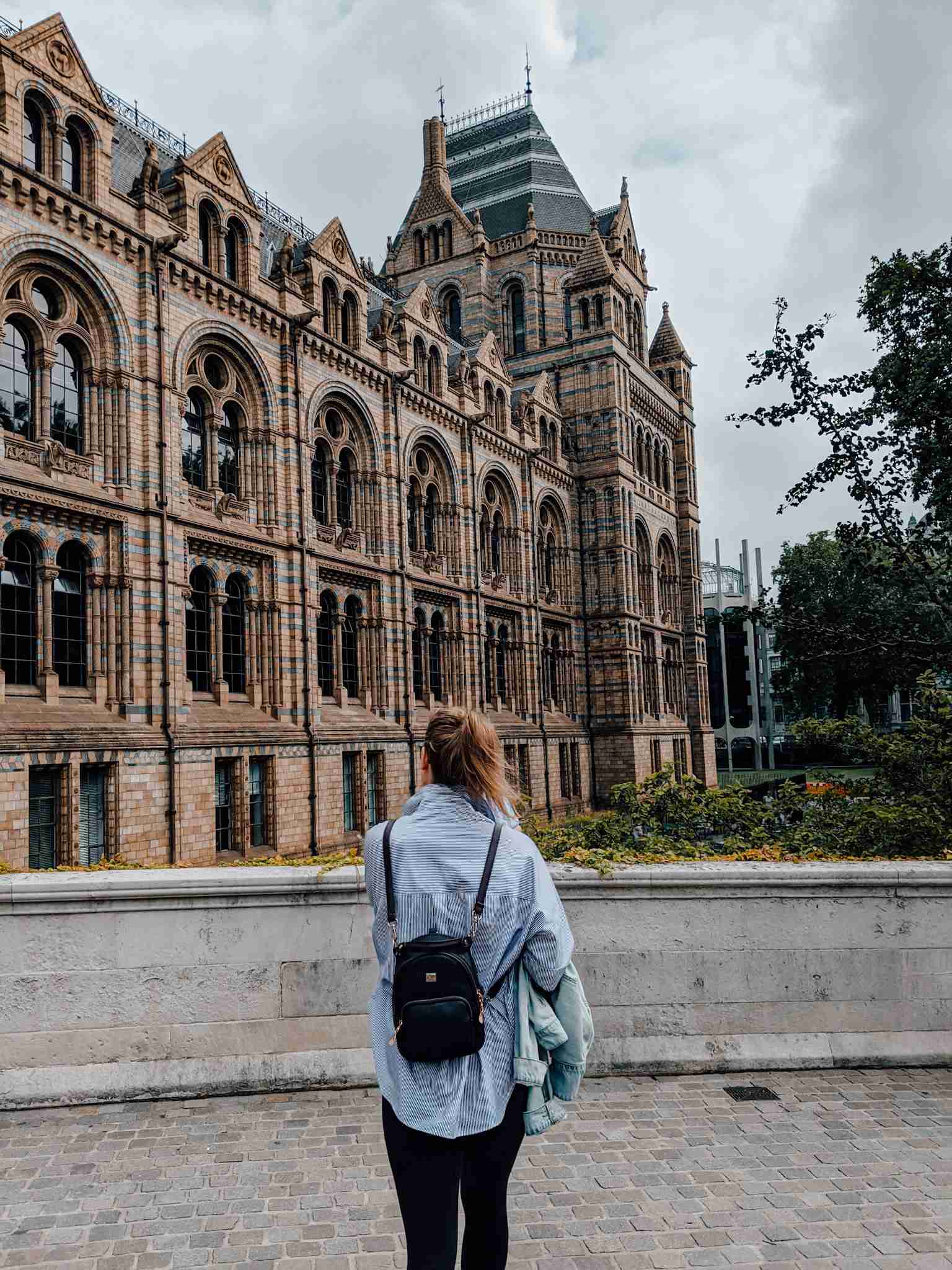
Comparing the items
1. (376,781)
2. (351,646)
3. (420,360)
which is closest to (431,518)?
(420,360)

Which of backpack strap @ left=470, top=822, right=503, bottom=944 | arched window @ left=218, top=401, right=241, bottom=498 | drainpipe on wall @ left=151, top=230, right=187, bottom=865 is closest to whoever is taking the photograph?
Answer: backpack strap @ left=470, top=822, right=503, bottom=944

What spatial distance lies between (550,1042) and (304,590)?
21.3m

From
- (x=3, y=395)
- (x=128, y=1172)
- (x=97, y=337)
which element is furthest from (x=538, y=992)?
(x=97, y=337)

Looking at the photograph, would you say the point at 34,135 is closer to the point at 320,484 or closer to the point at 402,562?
the point at 320,484

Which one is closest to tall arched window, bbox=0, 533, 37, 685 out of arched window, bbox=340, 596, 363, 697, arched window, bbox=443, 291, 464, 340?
arched window, bbox=340, 596, 363, 697

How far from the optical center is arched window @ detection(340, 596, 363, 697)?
26.7 meters

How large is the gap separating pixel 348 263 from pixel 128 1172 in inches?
1040

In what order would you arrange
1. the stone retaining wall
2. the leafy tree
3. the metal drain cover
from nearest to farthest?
1. the metal drain cover
2. the stone retaining wall
3. the leafy tree

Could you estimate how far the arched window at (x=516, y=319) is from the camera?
44688 mm

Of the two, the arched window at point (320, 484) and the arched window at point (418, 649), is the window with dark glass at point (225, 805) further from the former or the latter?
the arched window at point (418, 649)

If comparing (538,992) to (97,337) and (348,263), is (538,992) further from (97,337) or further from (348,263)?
(348,263)

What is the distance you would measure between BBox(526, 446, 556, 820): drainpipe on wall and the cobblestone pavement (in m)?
29.8

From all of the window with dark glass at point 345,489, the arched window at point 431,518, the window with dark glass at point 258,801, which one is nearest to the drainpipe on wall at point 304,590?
the window with dark glass at point 258,801

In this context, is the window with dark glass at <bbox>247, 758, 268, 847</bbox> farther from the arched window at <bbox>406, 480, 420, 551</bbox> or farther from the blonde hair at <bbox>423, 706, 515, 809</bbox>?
the blonde hair at <bbox>423, 706, 515, 809</bbox>
